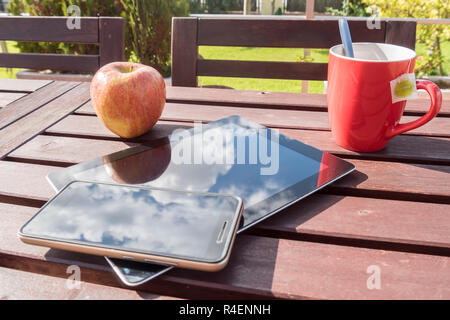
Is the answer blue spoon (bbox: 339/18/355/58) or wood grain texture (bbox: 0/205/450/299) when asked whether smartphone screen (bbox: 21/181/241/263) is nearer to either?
wood grain texture (bbox: 0/205/450/299)

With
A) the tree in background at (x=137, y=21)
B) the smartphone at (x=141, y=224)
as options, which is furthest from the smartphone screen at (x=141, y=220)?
the tree in background at (x=137, y=21)

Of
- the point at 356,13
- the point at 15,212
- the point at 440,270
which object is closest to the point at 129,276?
the point at 15,212

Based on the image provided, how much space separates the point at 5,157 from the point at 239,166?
48 centimetres

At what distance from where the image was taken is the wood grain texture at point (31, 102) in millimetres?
1022

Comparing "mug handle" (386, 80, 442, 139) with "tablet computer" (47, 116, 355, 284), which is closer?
"tablet computer" (47, 116, 355, 284)

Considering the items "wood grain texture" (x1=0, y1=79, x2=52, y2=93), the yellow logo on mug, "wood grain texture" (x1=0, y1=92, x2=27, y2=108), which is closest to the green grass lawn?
"wood grain texture" (x1=0, y1=79, x2=52, y2=93)

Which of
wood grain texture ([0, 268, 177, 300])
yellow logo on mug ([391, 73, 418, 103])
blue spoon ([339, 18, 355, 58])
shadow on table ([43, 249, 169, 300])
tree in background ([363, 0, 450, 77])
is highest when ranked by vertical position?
tree in background ([363, 0, 450, 77])

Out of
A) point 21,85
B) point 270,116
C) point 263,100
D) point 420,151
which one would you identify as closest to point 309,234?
point 420,151

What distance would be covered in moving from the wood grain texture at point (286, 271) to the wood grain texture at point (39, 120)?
0.39 m

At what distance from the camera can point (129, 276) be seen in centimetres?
46

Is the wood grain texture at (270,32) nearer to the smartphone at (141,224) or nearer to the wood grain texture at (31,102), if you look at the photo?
the wood grain texture at (31,102)

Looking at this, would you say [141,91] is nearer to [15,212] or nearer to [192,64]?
[15,212]

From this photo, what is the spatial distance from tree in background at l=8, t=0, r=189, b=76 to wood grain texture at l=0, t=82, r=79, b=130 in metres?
2.63

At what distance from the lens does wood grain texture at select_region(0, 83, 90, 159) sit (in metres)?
0.87
